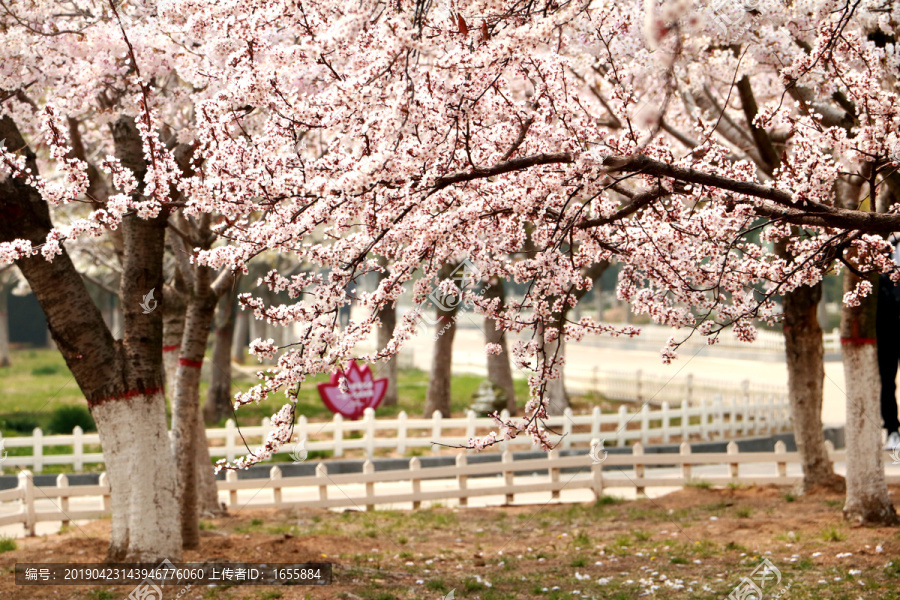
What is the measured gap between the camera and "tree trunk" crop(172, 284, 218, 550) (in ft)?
30.7

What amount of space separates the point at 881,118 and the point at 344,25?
389 centimetres

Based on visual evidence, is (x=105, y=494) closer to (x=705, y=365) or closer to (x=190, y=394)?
(x=190, y=394)

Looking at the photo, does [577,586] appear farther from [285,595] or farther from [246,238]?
[246,238]

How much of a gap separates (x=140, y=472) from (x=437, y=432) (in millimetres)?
9556

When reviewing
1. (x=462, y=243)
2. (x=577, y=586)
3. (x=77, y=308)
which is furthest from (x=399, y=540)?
(x=462, y=243)

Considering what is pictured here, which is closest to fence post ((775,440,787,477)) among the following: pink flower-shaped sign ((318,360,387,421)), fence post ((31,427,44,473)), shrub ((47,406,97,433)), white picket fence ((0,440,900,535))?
white picket fence ((0,440,900,535))

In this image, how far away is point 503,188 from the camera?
228 inches

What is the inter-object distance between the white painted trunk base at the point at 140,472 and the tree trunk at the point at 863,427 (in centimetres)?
694

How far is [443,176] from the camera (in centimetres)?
498

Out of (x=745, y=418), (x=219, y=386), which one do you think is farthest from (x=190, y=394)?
(x=745, y=418)

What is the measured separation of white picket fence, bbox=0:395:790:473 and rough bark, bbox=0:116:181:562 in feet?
19.3

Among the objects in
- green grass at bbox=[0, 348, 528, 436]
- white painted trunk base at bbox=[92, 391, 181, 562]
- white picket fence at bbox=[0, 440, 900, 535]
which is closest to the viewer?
white painted trunk base at bbox=[92, 391, 181, 562]

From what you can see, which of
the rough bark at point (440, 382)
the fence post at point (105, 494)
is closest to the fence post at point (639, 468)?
the rough bark at point (440, 382)

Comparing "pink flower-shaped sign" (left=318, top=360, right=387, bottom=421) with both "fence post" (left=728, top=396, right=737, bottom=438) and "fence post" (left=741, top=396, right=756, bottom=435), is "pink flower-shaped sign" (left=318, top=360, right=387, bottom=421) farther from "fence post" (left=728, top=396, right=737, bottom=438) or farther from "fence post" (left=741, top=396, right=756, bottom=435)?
"fence post" (left=741, top=396, right=756, bottom=435)
